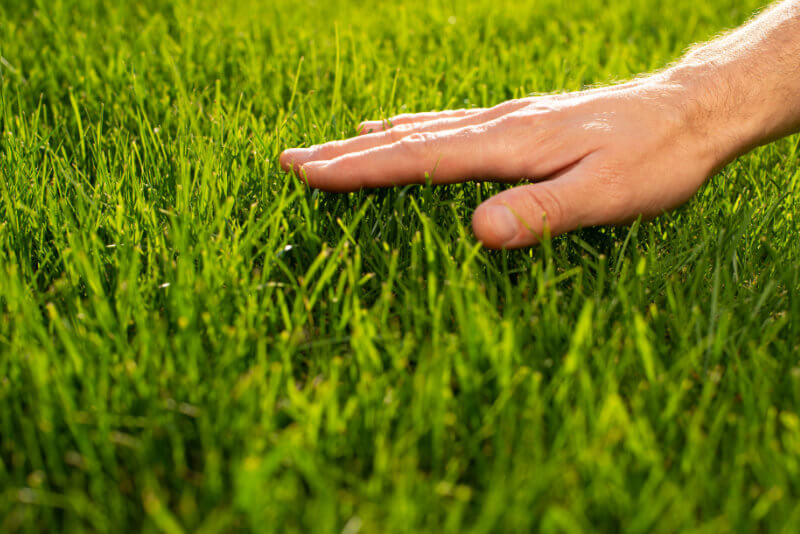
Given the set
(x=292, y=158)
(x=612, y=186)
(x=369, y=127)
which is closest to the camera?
(x=612, y=186)

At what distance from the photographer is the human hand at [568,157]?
1.62 meters

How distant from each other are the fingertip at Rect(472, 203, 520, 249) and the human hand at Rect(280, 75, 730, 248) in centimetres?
6

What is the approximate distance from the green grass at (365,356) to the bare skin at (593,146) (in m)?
0.08

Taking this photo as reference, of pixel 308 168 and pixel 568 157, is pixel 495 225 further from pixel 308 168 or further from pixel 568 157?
pixel 308 168

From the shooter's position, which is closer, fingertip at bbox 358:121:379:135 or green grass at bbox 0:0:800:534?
green grass at bbox 0:0:800:534

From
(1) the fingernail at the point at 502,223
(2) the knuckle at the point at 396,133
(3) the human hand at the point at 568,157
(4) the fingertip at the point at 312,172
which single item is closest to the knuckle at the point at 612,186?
(3) the human hand at the point at 568,157

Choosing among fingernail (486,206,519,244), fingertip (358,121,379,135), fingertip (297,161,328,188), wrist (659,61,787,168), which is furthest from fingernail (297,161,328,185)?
wrist (659,61,787,168)

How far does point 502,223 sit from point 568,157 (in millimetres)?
320

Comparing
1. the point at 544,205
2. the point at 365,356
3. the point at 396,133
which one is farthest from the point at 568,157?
the point at 365,356

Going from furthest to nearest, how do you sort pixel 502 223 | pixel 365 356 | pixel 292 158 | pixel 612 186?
pixel 292 158 → pixel 612 186 → pixel 502 223 → pixel 365 356

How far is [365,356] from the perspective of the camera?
3.90 ft

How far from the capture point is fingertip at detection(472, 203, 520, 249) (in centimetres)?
151

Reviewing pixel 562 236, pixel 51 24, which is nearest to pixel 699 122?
pixel 562 236

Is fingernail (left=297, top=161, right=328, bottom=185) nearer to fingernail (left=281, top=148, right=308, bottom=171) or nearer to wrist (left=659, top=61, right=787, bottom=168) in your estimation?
fingernail (left=281, top=148, right=308, bottom=171)
